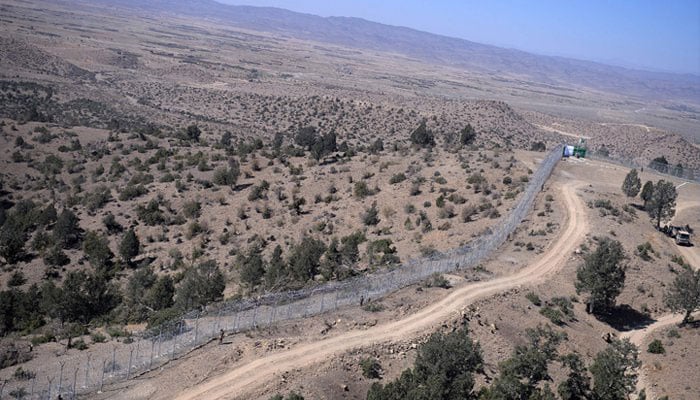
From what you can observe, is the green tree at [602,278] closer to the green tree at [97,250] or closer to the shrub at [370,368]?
the shrub at [370,368]

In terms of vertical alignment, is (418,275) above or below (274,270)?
above

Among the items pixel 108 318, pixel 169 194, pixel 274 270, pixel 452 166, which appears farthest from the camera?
pixel 452 166

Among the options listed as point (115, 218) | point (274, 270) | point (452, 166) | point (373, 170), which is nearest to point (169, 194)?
point (115, 218)

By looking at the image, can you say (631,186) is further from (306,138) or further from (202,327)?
(202,327)

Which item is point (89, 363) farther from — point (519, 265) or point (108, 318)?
point (519, 265)

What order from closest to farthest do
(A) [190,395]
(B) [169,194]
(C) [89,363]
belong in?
(A) [190,395], (C) [89,363], (B) [169,194]

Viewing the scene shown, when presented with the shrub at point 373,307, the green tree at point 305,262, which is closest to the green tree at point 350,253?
the green tree at point 305,262

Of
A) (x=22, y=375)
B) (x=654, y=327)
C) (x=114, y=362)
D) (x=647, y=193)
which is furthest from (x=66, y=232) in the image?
(x=647, y=193)
